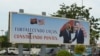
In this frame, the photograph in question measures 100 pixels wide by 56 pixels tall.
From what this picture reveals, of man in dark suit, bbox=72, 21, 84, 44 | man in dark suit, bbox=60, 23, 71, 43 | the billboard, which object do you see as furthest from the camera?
man in dark suit, bbox=72, 21, 84, 44

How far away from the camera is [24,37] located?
36594mm

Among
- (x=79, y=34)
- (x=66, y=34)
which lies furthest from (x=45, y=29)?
(x=79, y=34)

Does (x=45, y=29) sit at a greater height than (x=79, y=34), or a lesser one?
greater

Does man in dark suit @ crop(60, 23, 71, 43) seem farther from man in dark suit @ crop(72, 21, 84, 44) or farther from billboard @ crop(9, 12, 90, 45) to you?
man in dark suit @ crop(72, 21, 84, 44)

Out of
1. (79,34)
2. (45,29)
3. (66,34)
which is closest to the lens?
(45,29)

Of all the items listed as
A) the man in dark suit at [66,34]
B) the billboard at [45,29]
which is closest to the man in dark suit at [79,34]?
the billboard at [45,29]

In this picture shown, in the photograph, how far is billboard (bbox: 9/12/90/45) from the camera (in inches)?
1404

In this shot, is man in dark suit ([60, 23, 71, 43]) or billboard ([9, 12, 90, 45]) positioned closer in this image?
billboard ([9, 12, 90, 45])

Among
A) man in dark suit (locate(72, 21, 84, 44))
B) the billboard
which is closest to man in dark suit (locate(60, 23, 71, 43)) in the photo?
the billboard

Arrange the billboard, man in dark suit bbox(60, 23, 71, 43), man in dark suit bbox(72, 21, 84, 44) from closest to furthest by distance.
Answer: the billboard, man in dark suit bbox(60, 23, 71, 43), man in dark suit bbox(72, 21, 84, 44)

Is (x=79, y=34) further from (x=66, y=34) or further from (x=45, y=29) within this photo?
(x=45, y=29)

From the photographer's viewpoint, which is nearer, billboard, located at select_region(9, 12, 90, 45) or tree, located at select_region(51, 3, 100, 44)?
billboard, located at select_region(9, 12, 90, 45)

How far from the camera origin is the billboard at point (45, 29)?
35.7 m

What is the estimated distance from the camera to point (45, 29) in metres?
38.4
